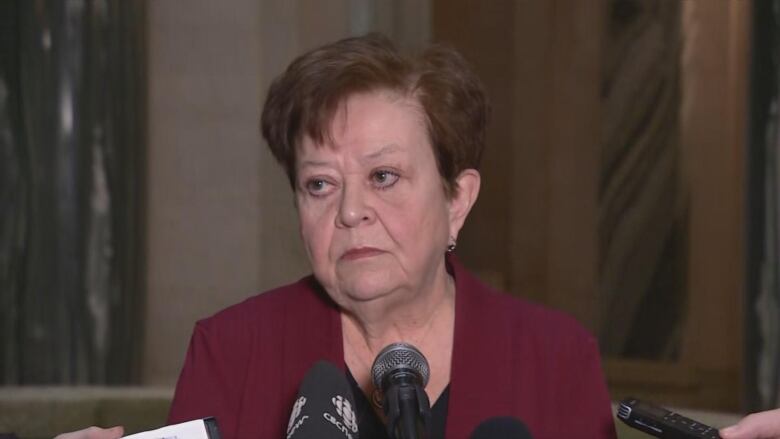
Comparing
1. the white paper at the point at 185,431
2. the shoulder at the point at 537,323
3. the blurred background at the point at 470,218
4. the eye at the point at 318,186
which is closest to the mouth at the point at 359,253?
the eye at the point at 318,186

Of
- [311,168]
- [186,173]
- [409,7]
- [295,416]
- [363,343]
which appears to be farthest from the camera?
[409,7]

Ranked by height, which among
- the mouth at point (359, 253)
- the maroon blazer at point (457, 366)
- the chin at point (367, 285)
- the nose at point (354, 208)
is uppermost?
the nose at point (354, 208)

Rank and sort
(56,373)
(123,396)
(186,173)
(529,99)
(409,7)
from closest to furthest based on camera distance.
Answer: (123,396) < (56,373) < (186,173) < (409,7) < (529,99)

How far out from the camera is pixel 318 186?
211 cm

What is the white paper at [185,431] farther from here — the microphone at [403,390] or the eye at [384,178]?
the eye at [384,178]

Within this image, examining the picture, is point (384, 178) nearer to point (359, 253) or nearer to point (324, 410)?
point (359, 253)

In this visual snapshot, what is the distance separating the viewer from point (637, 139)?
16.9 feet

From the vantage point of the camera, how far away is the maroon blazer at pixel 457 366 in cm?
221

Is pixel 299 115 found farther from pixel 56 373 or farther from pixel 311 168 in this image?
pixel 56 373

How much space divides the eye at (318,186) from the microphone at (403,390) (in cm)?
65

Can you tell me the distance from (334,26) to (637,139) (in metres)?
1.31

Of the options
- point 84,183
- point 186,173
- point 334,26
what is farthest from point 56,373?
point 334,26

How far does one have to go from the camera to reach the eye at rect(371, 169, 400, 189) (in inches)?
82.8

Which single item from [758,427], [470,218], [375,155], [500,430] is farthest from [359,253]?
[470,218]
